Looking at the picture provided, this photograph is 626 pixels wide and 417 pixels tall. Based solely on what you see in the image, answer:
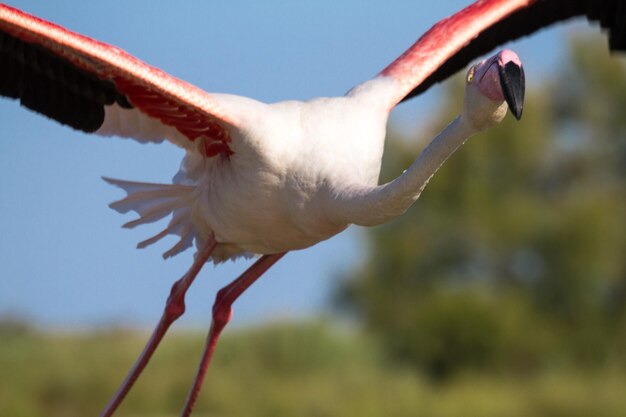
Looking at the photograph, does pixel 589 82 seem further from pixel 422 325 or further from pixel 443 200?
pixel 422 325

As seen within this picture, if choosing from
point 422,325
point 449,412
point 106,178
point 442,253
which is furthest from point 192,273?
point 442,253

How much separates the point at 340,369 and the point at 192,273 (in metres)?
Result: 15.3

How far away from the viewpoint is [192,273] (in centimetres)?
725

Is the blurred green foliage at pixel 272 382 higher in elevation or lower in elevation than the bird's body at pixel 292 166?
higher

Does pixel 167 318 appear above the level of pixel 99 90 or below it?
below

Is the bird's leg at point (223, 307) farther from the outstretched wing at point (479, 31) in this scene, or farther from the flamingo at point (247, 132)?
the outstretched wing at point (479, 31)

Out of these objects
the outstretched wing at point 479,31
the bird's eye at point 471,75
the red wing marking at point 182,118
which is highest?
the outstretched wing at point 479,31

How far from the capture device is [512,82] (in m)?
4.92

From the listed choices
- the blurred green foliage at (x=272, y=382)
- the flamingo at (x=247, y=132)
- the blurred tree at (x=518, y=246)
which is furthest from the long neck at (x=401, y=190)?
the blurred tree at (x=518, y=246)

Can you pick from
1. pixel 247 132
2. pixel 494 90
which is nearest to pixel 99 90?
pixel 247 132

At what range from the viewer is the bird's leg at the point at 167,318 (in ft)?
23.0

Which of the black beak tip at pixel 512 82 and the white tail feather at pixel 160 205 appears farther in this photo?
the white tail feather at pixel 160 205

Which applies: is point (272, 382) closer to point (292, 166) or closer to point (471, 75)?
point (292, 166)

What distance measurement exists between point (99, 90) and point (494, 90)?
2.55 metres
